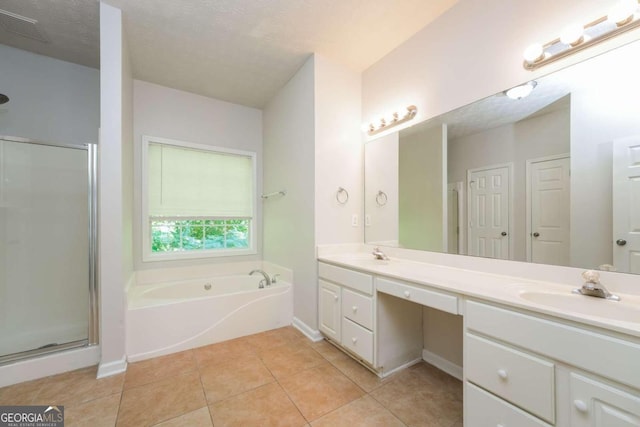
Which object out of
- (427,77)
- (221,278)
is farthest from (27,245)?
(427,77)

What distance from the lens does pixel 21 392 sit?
1.60m

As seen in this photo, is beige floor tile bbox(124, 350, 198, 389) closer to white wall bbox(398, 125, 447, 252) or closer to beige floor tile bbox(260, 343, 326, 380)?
beige floor tile bbox(260, 343, 326, 380)

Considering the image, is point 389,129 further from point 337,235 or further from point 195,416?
point 195,416

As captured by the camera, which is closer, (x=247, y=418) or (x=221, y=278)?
(x=247, y=418)

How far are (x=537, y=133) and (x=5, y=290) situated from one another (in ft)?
13.8

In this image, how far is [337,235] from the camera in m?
2.46

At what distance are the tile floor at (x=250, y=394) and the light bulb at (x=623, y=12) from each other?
2.09 meters

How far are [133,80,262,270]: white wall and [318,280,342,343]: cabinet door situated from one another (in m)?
1.43

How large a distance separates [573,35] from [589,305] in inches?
50.1

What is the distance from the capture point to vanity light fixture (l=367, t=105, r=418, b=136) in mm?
2074

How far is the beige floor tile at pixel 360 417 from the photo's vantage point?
1.37 metres

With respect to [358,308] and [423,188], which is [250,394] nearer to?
[358,308]

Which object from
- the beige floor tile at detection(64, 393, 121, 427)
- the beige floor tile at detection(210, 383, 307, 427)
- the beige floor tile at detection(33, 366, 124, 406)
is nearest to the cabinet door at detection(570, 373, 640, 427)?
the beige floor tile at detection(210, 383, 307, 427)

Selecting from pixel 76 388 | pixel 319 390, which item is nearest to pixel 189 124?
pixel 76 388
